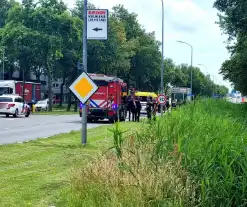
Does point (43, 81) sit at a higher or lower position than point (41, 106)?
higher

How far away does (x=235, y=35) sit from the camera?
4428 centimetres

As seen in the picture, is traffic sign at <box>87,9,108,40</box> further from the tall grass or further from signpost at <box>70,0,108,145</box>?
the tall grass

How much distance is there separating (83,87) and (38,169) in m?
5.13

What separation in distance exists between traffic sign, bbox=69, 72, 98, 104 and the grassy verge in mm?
1609

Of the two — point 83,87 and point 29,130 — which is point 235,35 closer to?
point 29,130

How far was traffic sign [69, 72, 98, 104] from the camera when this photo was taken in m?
15.7

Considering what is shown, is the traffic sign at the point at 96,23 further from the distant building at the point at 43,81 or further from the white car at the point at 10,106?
the distant building at the point at 43,81

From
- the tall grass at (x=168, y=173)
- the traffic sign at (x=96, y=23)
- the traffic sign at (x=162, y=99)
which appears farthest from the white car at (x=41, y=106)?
the tall grass at (x=168, y=173)

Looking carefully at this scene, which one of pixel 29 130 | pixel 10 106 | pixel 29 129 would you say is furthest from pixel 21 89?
pixel 29 130

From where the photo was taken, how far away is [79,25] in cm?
6109

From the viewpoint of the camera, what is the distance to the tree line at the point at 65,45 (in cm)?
5556

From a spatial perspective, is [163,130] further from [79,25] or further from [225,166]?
[79,25]

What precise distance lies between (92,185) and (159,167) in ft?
4.03

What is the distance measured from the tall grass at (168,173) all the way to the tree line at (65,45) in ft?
90.3
